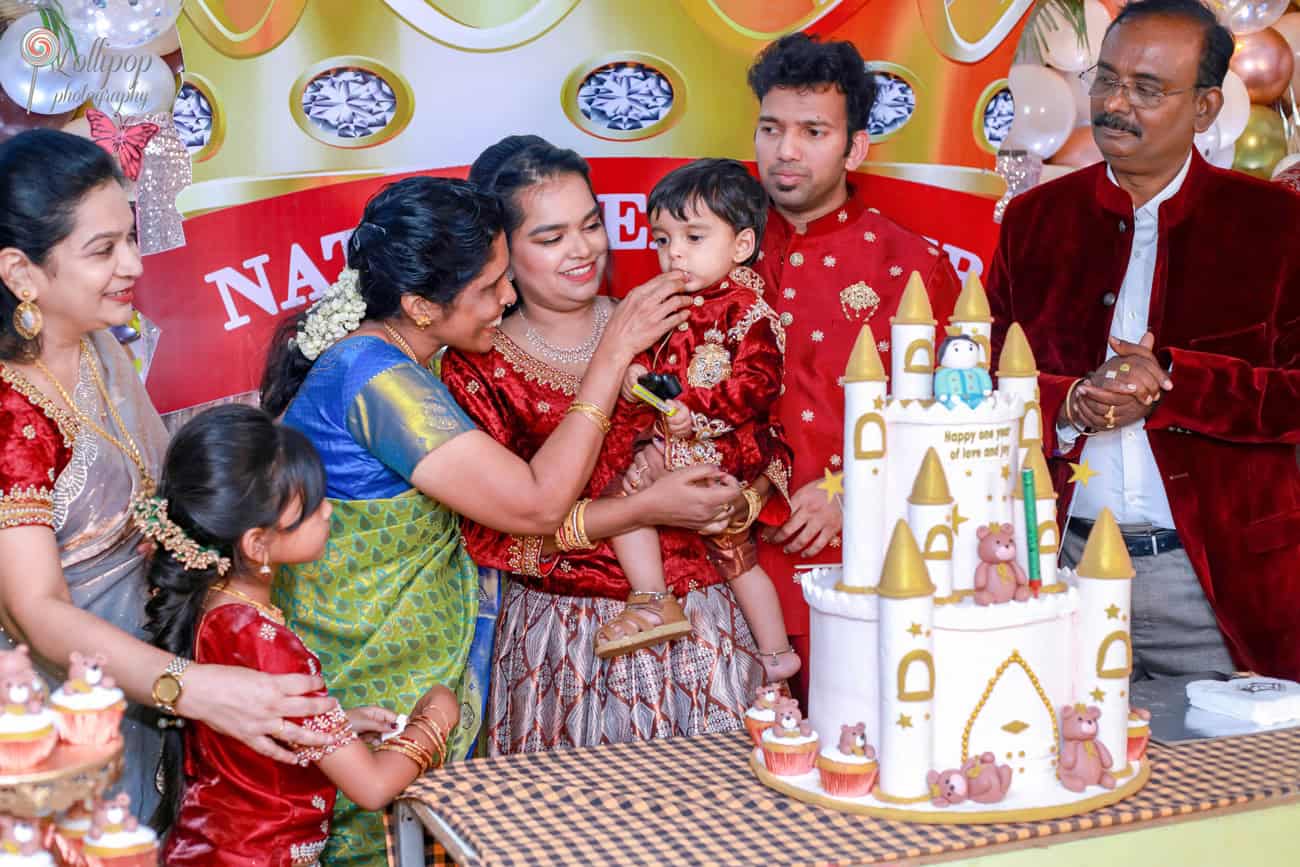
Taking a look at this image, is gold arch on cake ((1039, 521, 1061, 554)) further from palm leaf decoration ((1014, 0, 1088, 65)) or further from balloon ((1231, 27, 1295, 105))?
balloon ((1231, 27, 1295, 105))

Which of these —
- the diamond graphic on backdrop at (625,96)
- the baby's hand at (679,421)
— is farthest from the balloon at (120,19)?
the baby's hand at (679,421)

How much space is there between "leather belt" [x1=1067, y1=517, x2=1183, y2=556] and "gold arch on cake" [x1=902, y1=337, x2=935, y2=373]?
121 centimetres

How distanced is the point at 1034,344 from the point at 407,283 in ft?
5.21

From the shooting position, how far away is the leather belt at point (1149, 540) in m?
3.47

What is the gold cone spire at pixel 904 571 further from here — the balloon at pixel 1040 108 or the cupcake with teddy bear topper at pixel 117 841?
the balloon at pixel 1040 108

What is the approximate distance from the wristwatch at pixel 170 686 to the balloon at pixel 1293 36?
406 cm

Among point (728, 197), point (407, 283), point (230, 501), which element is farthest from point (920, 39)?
point (230, 501)

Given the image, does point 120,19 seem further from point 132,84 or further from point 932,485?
point 932,485

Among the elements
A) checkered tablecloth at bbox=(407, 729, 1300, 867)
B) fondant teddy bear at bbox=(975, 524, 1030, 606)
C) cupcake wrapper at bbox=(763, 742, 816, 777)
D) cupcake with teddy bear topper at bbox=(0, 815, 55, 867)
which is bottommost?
checkered tablecloth at bbox=(407, 729, 1300, 867)

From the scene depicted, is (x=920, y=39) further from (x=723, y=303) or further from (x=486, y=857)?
(x=486, y=857)

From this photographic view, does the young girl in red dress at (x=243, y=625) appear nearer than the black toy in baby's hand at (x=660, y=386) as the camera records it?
Yes

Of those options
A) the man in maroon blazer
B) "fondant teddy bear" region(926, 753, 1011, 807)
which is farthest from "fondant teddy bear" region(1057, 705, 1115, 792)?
the man in maroon blazer

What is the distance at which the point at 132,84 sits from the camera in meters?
3.33

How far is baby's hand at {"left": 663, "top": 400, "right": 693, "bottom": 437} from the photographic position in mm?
3326
